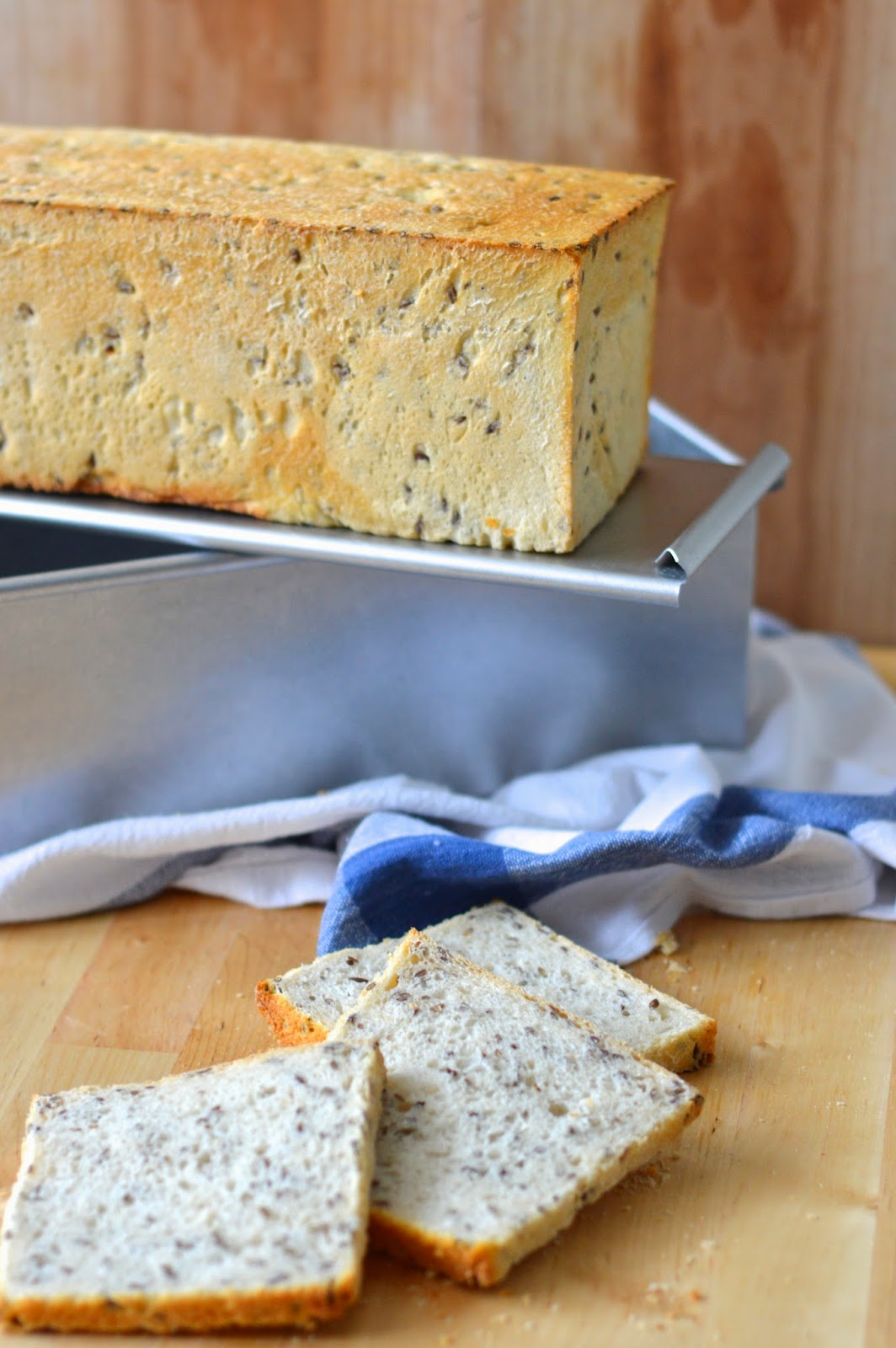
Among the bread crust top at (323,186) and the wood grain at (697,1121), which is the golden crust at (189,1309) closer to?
the wood grain at (697,1121)

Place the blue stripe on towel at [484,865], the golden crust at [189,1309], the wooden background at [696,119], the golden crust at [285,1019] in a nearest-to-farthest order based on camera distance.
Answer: the golden crust at [189,1309]
the golden crust at [285,1019]
the blue stripe on towel at [484,865]
the wooden background at [696,119]

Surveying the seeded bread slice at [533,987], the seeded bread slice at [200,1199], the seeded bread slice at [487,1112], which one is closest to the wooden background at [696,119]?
the seeded bread slice at [533,987]

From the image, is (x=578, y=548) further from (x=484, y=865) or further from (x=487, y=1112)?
(x=487, y=1112)

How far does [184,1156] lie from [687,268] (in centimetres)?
136

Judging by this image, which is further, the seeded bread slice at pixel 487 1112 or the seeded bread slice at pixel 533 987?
the seeded bread slice at pixel 533 987

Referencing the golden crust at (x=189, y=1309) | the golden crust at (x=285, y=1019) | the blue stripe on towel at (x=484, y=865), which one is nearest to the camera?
the golden crust at (x=189, y=1309)

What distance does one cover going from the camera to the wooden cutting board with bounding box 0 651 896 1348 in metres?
1.10

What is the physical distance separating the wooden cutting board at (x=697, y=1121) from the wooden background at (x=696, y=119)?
80cm

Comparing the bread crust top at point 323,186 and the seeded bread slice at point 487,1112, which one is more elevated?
the bread crust top at point 323,186

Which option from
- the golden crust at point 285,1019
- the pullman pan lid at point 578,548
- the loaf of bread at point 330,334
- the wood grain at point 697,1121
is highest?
the loaf of bread at point 330,334

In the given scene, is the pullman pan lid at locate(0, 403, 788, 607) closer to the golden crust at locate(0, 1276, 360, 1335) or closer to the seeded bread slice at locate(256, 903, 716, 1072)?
the seeded bread slice at locate(256, 903, 716, 1072)

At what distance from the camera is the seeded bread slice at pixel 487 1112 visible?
1.12m

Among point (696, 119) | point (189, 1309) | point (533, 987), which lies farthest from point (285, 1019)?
point (696, 119)

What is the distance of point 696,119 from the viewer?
199 centimetres
